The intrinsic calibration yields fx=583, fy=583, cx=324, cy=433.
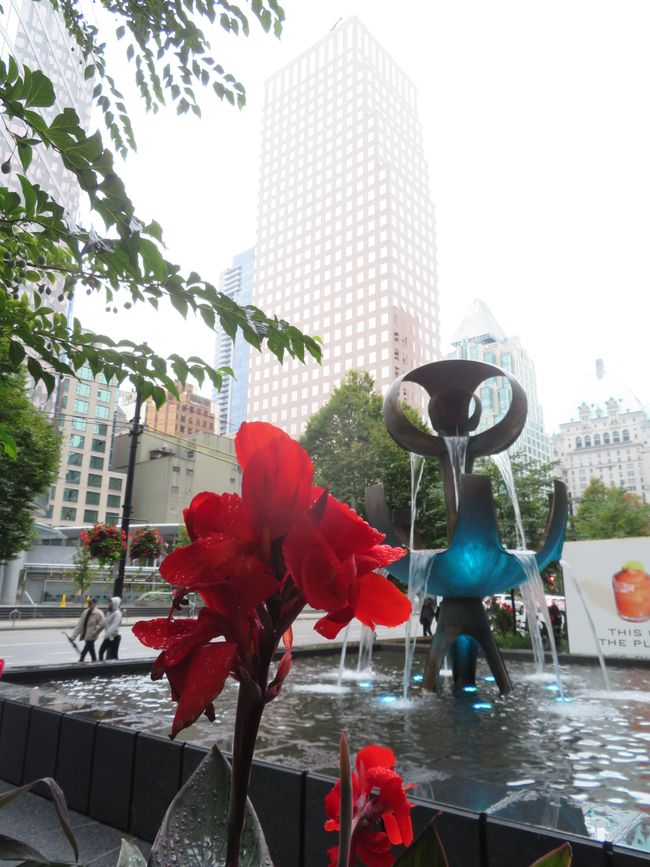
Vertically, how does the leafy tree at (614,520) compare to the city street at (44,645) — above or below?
above

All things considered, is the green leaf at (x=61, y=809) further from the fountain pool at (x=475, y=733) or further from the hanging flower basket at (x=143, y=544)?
the hanging flower basket at (x=143, y=544)

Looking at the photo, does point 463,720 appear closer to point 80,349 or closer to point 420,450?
point 420,450

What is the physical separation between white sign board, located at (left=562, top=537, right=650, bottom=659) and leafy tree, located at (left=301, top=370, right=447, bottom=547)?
9.60 m

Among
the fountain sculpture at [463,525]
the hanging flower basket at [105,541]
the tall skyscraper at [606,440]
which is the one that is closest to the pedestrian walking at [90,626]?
the fountain sculpture at [463,525]

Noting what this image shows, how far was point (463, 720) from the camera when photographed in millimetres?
5699

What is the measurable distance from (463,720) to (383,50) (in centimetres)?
13396

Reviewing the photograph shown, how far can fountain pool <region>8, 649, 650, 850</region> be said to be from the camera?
8.07 ft

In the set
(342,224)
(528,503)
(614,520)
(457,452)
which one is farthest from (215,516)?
(342,224)

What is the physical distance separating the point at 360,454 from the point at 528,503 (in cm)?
1103

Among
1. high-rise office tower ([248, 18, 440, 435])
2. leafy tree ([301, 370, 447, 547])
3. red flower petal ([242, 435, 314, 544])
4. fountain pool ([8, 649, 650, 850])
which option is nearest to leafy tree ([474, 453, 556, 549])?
leafy tree ([301, 370, 447, 547])

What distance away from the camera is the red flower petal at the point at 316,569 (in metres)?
0.65

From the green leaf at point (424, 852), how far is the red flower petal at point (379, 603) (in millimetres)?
229

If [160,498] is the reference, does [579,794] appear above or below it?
below

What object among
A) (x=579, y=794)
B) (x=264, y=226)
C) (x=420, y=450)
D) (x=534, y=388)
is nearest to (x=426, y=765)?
(x=579, y=794)
